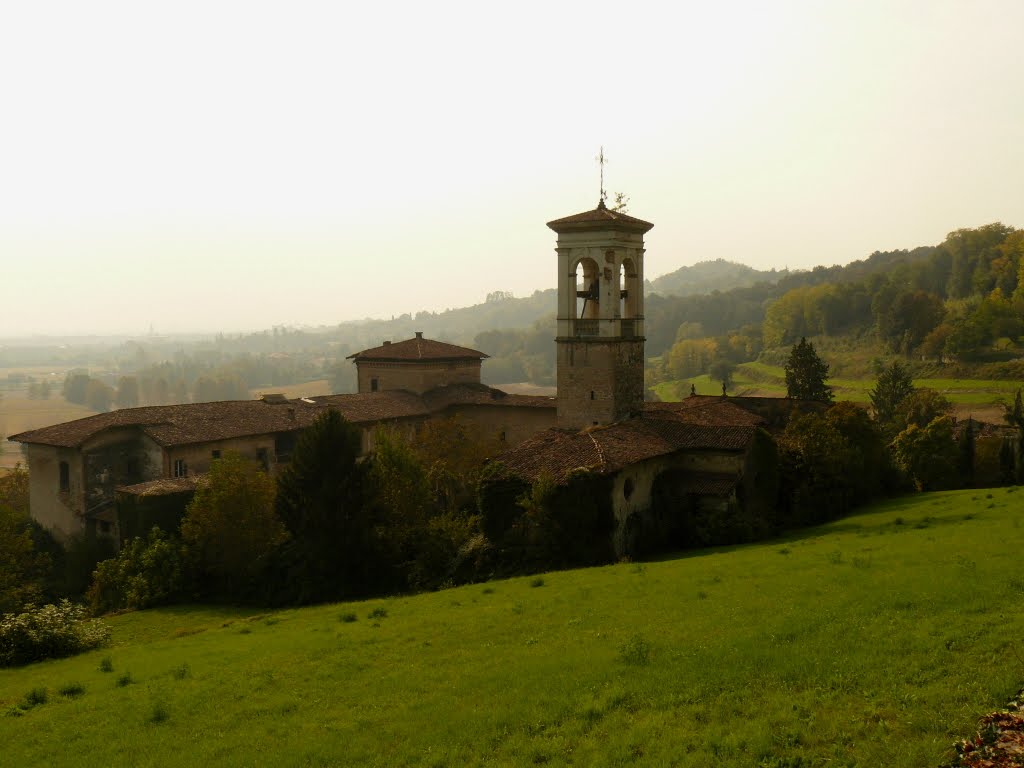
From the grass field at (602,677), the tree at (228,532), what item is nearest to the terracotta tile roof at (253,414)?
the tree at (228,532)

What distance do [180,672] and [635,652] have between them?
28.2ft

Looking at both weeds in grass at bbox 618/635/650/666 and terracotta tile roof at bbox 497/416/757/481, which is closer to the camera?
weeds in grass at bbox 618/635/650/666

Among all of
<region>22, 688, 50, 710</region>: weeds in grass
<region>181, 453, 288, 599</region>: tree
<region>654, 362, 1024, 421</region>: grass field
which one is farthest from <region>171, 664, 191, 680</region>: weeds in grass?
<region>654, 362, 1024, 421</region>: grass field

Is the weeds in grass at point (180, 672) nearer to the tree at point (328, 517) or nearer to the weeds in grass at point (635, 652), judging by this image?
the weeds in grass at point (635, 652)

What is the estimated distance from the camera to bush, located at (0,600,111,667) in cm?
1998

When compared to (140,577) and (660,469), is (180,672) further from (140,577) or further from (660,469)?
(660,469)

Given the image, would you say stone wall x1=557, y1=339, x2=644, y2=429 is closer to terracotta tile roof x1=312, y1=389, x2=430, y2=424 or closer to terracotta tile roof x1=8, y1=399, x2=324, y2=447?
terracotta tile roof x1=312, y1=389, x2=430, y2=424

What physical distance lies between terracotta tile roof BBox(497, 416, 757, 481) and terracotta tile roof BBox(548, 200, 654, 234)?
8.13 meters

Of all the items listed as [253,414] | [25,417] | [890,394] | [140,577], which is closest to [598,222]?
[253,414]

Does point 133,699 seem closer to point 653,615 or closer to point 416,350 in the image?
point 653,615

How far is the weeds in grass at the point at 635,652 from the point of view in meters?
13.0

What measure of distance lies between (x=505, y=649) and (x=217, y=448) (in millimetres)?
25835

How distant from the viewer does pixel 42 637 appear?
20156 millimetres

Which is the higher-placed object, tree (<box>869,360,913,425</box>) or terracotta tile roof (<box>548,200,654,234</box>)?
terracotta tile roof (<box>548,200,654,234</box>)
